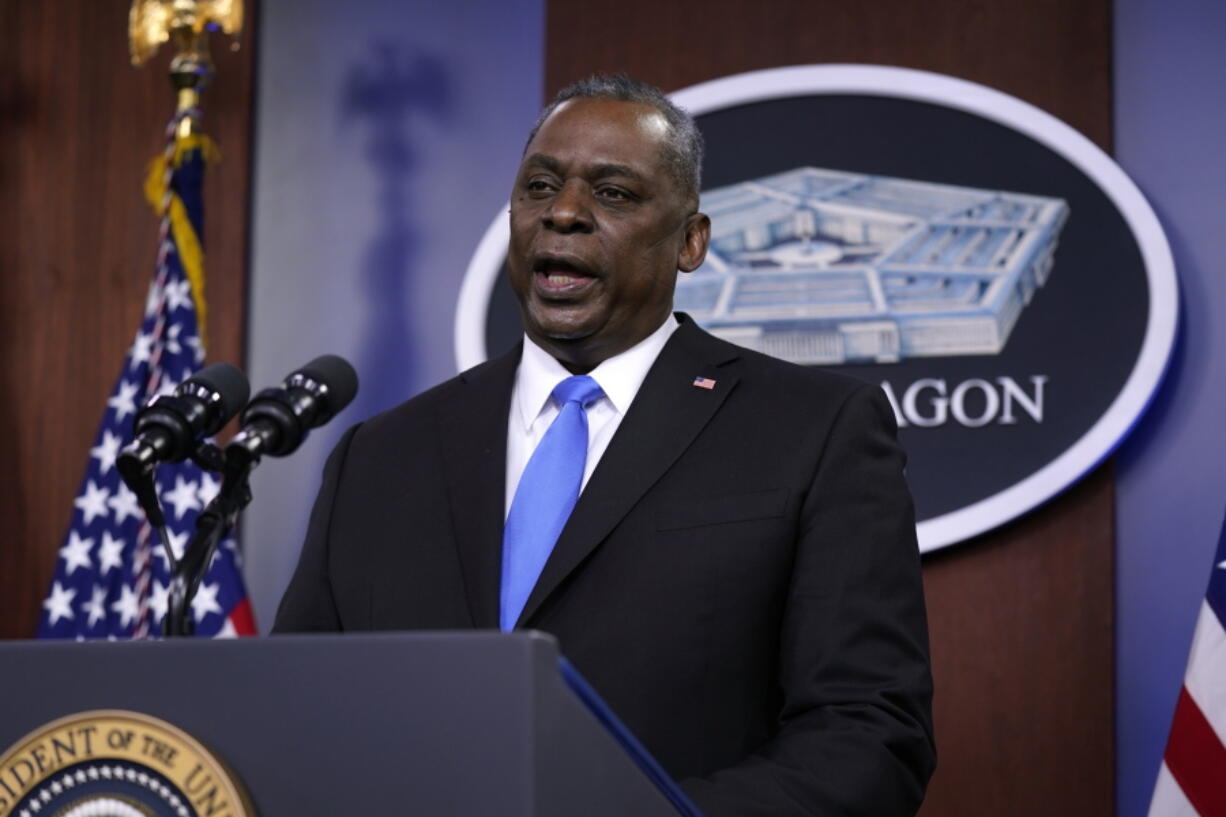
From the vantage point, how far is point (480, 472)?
1.95 metres

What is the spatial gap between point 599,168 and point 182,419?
0.71 m

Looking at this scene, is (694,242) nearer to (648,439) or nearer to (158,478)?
(648,439)

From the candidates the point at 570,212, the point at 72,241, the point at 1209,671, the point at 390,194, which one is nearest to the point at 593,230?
the point at 570,212

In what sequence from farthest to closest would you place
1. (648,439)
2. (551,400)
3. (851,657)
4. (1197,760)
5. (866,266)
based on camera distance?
(866,266)
(1197,760)
(551,400)
(648,439)
(851,657)

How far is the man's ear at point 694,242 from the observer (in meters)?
2.14

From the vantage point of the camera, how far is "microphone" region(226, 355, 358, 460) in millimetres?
2338

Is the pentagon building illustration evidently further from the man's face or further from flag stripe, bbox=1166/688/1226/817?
the man's face

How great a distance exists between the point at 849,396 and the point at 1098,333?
138 centimetres

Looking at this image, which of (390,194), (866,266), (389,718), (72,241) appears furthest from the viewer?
(72,241)

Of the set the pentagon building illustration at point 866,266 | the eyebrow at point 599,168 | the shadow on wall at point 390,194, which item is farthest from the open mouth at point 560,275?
the shadow on wall at point 390,194

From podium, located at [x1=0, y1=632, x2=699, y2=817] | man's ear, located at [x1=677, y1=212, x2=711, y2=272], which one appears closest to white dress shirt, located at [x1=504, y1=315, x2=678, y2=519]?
man's ear, located at [x1=677, y1=212, x2=711, y2=272]

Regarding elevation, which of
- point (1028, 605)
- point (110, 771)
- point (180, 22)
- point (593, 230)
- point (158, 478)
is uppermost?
point (180, 22)

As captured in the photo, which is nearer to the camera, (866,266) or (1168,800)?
(1168,800)

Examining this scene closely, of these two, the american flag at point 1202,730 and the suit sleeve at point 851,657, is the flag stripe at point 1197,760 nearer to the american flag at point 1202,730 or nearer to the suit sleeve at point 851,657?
the american flag at point 1202,730
